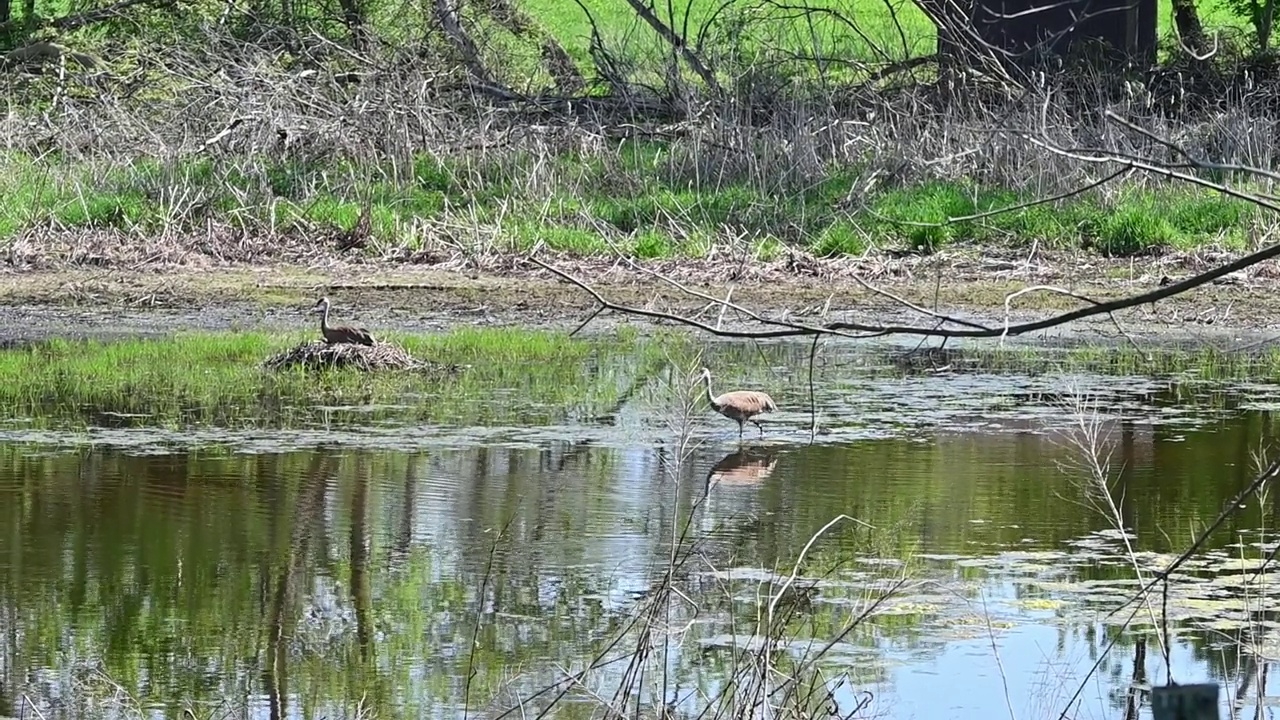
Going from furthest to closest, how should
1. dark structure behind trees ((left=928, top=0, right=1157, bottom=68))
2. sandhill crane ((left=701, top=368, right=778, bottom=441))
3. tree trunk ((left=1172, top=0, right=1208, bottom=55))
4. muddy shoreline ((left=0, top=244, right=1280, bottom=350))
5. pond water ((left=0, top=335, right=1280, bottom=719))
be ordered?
1. tree trunk ((left=1172, top=0, right=1208, bottom=55))
2. dark structure behind trees ((left=928, top=0, right=1157, bottom=68))
3. muddy shoreline ((left=0, top=244, right=1280, bottom=350))
4. sandhill crane ((left=701, top=368, right=778, bottom=441))
5. pond water ((left=0, top=335, right=1280, bottom=719))

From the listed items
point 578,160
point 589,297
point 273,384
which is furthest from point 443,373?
point 578,160

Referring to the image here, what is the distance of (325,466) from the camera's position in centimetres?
920

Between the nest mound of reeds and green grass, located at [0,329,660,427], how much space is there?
0.09m

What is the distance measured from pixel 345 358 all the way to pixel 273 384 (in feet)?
1.70

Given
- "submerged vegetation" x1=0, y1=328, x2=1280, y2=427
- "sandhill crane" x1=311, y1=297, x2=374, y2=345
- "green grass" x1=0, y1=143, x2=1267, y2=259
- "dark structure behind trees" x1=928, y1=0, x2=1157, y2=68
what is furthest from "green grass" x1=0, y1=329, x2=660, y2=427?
"dark structure behind trees" x1=928, y1=0, x2=1157, y2=68

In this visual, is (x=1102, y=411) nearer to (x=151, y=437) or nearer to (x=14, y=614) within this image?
(x=151, y=437)

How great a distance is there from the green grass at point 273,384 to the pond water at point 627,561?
29 centimetres

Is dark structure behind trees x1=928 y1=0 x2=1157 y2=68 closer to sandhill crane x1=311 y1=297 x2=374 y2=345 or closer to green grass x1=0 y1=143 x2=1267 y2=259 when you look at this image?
green grass x1=0 y1=143 x2=1267 y2=259

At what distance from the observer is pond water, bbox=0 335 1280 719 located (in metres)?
5.86

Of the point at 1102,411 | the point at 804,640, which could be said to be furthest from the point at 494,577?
the point at 1102,411

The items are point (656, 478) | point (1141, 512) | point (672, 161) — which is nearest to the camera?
point (1141, 512)

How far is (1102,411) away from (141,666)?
628 cm

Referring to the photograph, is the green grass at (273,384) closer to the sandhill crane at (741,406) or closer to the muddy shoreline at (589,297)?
the muddy shoreline at (589,297)

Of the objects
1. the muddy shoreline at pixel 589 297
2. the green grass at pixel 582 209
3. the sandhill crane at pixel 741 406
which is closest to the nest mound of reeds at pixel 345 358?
the muddy shoreline at pixel 589 297
